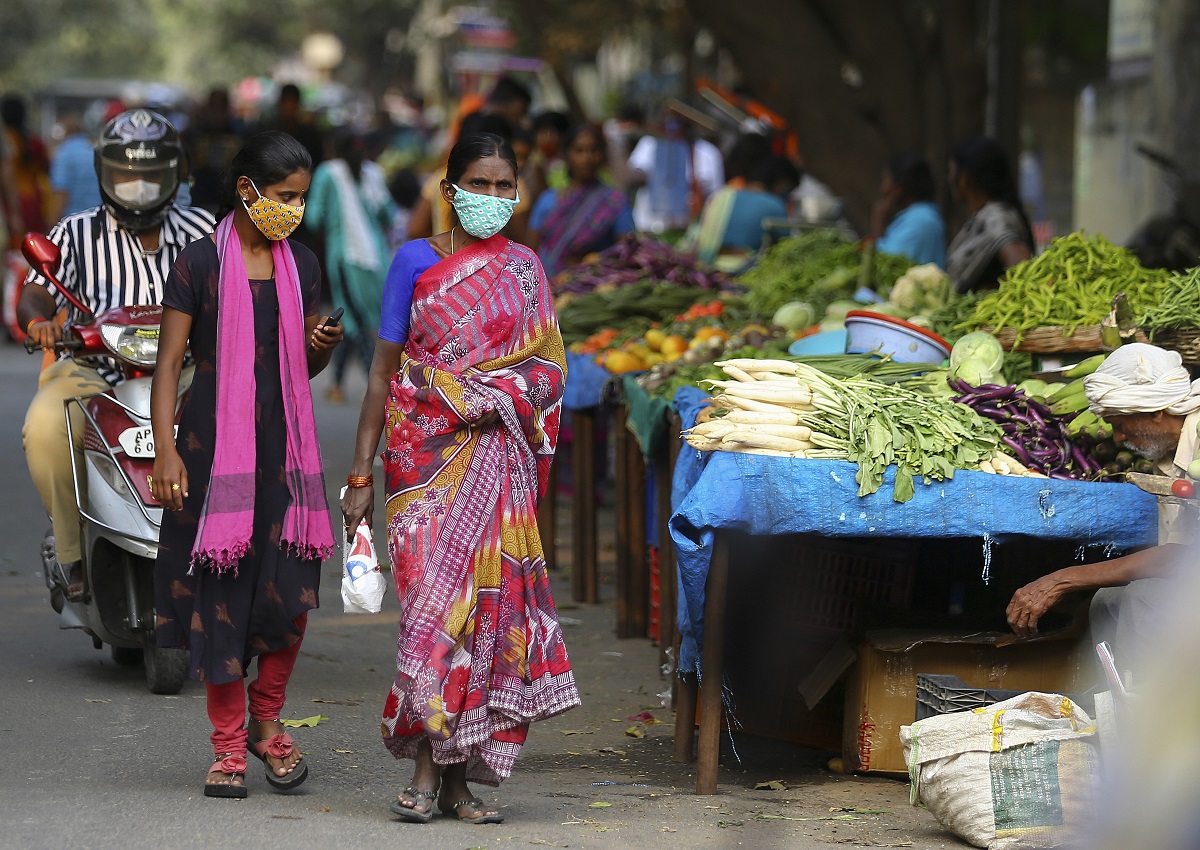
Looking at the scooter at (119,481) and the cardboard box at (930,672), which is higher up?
the scooter at (119,481)

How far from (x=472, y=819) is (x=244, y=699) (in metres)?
0.74

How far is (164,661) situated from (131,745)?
650 mm

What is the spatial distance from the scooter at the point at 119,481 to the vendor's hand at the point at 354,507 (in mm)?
1369

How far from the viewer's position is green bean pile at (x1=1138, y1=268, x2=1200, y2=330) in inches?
218

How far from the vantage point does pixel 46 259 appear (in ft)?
19.1

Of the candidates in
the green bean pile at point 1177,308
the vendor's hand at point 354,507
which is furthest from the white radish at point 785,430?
the green bean pile at point 1177,308

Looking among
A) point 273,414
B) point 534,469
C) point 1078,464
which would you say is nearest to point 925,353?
point 1078,464

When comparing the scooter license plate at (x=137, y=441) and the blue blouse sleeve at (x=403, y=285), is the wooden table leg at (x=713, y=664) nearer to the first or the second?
the blue blouse sleeve at (x=403, y=285)

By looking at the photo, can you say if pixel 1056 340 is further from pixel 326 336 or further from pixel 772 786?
pixel 326 336

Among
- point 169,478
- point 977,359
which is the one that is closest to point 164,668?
point 169,478

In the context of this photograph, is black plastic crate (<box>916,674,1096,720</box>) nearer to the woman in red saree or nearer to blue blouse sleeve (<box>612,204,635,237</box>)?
the woman in red saree

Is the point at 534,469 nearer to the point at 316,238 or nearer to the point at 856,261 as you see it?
the point at 856,261

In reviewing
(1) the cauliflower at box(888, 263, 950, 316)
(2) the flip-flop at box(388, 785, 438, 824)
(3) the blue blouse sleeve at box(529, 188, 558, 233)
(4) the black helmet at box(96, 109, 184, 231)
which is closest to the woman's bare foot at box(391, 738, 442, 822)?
(2) the flip-flop at box(388, 785, 438, 824)

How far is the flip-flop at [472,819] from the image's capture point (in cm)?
466
